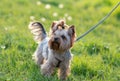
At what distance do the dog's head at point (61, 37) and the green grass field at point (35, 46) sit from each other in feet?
2.17

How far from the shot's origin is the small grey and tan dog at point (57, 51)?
24.8ft

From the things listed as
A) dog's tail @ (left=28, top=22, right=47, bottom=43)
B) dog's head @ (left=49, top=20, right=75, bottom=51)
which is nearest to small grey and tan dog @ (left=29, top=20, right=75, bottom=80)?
dog's head @ (left=49, top=20, right=75, bottom=51)

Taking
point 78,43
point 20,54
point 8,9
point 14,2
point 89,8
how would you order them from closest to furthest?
point 20,54
point 78,43
point 8,9
point 14,2
point 89,8

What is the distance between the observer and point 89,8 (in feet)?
57.9

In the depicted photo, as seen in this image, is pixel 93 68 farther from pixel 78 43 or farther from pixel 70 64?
pixel 78 43

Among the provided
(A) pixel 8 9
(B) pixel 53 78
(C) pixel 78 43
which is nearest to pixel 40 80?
(B) pixel 53 78

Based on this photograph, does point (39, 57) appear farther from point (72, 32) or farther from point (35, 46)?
point (72, 32)

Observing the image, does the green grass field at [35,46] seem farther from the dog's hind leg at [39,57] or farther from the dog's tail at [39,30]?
the dog's tail at [39,30]

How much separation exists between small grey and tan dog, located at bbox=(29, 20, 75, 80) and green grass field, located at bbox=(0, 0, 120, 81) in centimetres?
16

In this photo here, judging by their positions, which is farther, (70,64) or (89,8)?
(89,8)

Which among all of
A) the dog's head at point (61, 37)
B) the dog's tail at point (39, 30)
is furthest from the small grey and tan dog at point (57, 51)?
the dog's tail at point (39, 30)

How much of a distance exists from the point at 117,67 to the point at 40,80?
2.14 metres

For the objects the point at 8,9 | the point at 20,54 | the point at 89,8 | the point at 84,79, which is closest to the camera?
the point at 84,79

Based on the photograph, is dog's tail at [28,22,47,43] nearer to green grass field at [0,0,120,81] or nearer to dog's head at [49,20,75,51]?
green grass field at [0,0,120,81]
